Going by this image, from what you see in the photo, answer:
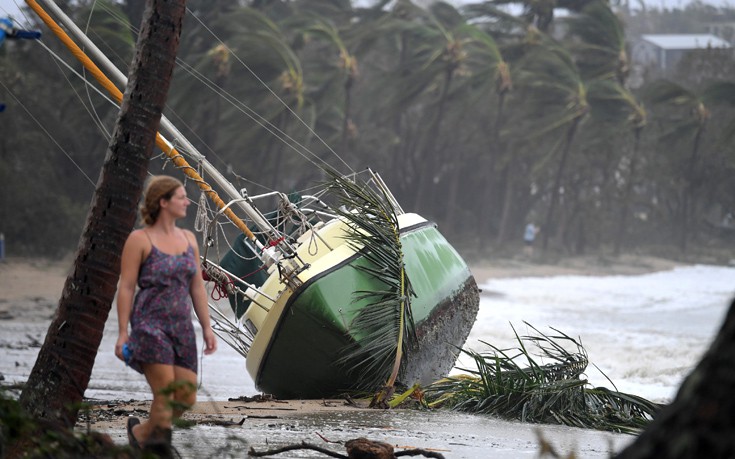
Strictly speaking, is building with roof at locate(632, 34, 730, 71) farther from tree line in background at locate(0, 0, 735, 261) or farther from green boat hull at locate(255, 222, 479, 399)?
green boat hull at locate(255, 222, 479, 399)

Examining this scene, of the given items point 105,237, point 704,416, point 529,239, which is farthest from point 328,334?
point 529,239

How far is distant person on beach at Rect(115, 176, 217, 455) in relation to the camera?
5035 mm

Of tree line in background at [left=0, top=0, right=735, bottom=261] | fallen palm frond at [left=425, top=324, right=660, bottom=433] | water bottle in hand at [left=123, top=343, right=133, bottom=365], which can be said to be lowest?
fallen palm frond at [left=425, top=324, right=660, bottom=433]

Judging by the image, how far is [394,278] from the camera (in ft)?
33.6

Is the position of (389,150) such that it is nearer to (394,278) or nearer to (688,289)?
(688,289)

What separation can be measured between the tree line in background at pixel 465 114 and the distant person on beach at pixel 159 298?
3192 centimetres

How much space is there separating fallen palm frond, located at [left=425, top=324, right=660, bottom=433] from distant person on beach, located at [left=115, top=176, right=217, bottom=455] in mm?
4015

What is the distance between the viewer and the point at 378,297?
10117mm

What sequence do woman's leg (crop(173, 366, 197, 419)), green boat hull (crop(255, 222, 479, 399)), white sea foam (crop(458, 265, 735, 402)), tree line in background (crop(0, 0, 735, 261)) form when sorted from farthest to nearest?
tree line in background (crop(0, 0, 735, 261)), white sea foam (crop(458, 265, 735, 402)), green boat hull (crop(255, 222, 479, 399)), woman's leg (crop(173, 366, 197, 419))

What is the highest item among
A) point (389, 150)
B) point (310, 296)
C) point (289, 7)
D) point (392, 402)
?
point (289, 7)

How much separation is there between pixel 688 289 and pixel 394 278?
1212 inches

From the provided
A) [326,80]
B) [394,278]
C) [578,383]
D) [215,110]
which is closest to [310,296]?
[394,278]

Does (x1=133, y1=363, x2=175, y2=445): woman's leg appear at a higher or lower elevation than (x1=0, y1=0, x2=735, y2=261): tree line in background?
lower

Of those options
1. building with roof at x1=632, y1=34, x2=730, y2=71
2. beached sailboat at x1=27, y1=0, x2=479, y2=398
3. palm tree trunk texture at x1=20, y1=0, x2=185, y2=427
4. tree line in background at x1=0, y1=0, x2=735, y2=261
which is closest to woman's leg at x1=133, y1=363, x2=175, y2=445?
palm tree trunk texture at x1=20, y1=0, x2=185, y2=427
